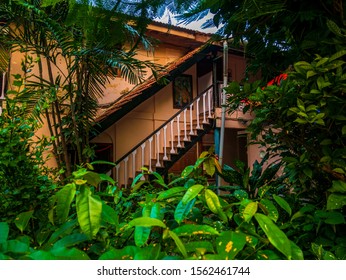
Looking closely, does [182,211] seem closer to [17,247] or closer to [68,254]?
[68,254]

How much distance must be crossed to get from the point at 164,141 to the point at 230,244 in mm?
Answer: 6629

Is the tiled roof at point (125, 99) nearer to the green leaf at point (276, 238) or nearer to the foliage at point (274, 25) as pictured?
the foliage at point (274, 25)

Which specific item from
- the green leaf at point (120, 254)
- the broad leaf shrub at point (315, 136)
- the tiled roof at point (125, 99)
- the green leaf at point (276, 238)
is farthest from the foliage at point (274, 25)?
the tiled roof at point (125, 99)

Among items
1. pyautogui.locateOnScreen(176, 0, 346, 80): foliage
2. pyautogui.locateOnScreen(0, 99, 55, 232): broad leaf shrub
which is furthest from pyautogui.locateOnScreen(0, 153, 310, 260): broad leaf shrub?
pyautogui.locateOnScreen(176, 0, 346, 80): foliage

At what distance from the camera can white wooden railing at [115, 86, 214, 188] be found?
7.28 metres

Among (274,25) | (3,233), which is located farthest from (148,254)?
(274,25)

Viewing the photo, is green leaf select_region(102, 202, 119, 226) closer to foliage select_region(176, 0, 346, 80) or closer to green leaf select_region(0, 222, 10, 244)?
green leaf select_region(0, 222, 10, 244)

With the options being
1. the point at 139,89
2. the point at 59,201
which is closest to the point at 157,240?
the point at 59,201

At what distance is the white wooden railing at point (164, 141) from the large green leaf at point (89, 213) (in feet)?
19.7

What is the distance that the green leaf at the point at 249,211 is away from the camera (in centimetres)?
95

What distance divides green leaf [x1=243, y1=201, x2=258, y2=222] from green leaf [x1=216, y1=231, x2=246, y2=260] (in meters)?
0.06

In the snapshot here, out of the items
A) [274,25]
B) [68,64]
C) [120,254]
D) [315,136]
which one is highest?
[68,64]

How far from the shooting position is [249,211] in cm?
97
